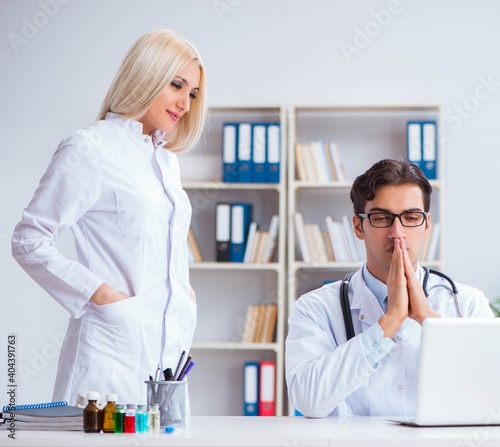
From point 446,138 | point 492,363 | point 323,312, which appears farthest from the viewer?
point 446,138

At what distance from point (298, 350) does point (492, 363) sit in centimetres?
50

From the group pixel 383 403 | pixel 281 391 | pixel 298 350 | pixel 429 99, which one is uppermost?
pixel 429 99

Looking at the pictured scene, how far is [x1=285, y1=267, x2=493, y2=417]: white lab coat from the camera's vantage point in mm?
1731

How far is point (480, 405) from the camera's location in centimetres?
151

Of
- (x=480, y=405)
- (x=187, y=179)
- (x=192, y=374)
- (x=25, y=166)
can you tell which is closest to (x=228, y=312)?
(x=192, y=374)

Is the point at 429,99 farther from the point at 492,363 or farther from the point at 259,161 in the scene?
the point at 492,363

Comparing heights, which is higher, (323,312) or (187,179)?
(187,179)

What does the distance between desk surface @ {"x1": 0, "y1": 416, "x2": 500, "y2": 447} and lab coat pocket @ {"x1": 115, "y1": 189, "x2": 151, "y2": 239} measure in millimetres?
609

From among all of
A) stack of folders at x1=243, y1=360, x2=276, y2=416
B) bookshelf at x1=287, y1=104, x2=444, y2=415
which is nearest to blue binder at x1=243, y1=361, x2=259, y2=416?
stack of folders at x1=243, y1=360, x2=276, y2=416
